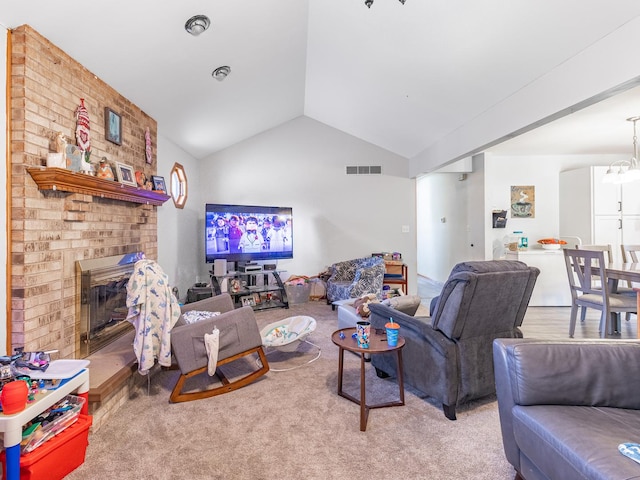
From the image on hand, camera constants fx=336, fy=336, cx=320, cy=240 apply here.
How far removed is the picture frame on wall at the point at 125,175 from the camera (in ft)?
9.32

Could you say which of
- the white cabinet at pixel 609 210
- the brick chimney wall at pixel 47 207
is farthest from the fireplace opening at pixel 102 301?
the white cabinet at pixel 609 210

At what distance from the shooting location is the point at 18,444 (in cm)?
140

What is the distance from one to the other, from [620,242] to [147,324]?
6.25m

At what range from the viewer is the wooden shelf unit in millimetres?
5262

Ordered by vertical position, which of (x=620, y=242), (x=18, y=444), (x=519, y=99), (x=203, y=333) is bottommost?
(x=18, y=444)

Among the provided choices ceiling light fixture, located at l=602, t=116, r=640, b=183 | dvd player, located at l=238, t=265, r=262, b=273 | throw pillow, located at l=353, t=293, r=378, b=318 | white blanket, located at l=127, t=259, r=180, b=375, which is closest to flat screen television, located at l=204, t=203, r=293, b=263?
dvd player, located at l=238, t=265, r=262, b=273

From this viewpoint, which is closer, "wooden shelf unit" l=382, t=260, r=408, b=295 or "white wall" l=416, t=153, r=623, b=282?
"wooden shelf unit" l=382, t=260, r=408, b=295

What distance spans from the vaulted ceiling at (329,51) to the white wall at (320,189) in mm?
1051

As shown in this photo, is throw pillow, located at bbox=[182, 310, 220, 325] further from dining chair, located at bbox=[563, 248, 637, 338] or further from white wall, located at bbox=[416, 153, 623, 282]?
white wall, located at bbox=[416, 153, 623, 282]

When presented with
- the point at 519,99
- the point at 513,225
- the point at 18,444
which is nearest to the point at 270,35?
the point at 519,99

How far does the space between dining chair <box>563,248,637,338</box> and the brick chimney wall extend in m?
4.67

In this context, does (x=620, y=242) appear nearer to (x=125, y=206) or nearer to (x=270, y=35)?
(x=270, y=35)

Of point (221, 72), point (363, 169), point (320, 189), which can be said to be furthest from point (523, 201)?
point (221, 72)

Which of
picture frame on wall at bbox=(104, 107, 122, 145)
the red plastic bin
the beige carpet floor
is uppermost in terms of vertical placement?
picture frame on wall at bbox=(104, 107, 122, 145)
